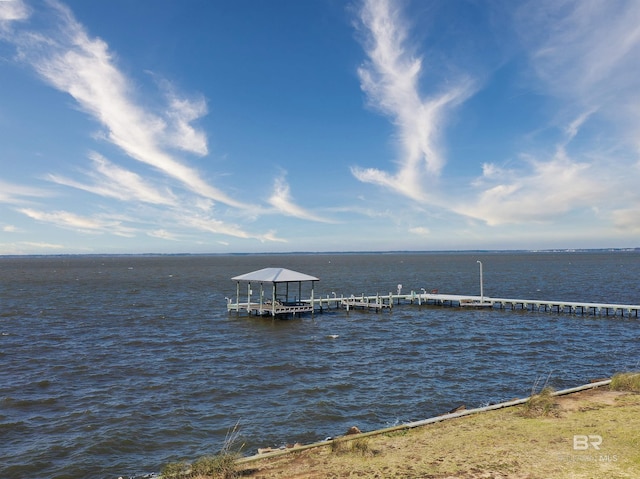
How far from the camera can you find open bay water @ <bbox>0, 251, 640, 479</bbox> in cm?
1596

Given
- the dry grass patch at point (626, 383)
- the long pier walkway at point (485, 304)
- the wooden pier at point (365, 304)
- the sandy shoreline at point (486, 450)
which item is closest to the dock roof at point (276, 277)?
the wooden pier at point (365, 304)

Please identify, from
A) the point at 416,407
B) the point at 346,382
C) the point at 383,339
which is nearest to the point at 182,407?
the point at 346,382

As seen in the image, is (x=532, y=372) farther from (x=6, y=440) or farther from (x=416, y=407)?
(x=6, y=440)

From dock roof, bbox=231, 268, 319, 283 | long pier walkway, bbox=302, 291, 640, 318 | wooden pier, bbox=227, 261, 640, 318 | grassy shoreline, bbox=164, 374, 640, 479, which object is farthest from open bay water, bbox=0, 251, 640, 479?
dock roof, bbox=231, 268, 319, 283

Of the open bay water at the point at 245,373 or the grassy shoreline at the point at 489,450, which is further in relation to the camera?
the open bay water at the point at 245,373

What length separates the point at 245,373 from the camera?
24.1 metres

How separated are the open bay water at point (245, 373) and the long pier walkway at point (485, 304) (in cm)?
174

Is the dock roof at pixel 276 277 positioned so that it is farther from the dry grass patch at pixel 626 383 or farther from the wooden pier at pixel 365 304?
the dry grass patch at pixel 626 383

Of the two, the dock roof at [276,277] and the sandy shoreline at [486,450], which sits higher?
the dock roof at [276,277]

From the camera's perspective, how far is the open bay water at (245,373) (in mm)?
15961

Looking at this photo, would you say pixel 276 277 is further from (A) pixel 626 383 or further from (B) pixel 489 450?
(B) pixel 489 450

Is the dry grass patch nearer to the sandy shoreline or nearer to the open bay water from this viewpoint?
the sandy shoreline

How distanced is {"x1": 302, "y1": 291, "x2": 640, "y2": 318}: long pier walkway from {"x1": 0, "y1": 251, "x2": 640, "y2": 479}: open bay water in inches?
68.6

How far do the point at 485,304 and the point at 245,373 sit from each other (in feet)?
108
